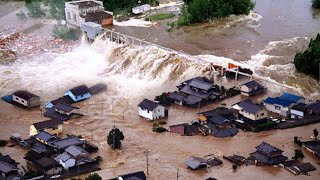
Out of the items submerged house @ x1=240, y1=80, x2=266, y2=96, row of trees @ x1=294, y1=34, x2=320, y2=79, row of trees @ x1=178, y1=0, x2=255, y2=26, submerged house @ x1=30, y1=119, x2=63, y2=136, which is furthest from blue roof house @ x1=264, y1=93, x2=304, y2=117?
row of trees @ x1=178, y1=0, x2=255, y2=26

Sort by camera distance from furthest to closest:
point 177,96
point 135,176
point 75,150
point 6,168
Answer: point 177,96 → point 75,150 → point 6,168 → point 135,176

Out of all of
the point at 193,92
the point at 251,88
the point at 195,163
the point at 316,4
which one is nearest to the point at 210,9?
the point at 316,4

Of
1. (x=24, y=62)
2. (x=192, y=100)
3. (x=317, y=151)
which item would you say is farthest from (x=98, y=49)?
(x=317, y=151)

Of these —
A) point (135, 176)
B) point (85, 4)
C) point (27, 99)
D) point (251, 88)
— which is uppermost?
point (85, 4)

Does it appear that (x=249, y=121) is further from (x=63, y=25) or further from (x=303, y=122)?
(x=63, y=25)

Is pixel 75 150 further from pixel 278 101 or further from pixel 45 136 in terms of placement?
pixel 278 101

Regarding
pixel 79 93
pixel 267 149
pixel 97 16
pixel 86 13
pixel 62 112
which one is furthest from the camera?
pixel 86 13

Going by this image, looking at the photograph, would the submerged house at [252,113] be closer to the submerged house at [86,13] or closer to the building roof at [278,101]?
the building roof at [278,101]
